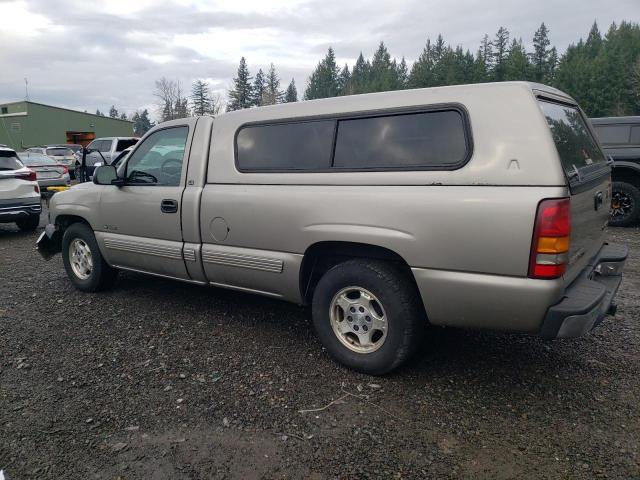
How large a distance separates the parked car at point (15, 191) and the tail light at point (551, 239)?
8880 mm

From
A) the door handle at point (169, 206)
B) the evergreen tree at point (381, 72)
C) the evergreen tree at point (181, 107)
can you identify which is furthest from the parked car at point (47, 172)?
the evergreen tree at point (381, 72)

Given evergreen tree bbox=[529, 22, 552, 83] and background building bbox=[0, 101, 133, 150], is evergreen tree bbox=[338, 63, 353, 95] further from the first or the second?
background building bbox=[0, 101, 133, 150]

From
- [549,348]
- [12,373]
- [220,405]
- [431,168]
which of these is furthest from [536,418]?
[12,373]

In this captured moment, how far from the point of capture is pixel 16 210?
27.6 feet

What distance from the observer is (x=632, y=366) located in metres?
3.34

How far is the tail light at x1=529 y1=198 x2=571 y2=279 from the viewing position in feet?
8.08

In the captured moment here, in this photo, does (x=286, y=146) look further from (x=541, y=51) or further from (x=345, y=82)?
(x=345, y=82)

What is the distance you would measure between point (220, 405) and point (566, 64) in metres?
71.5

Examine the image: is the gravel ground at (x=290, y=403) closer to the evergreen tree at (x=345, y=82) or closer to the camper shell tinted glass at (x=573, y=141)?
the camper shell tinted glass at (x=573, y=141)

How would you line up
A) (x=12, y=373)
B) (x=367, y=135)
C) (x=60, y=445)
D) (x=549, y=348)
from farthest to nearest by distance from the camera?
(x=549, y=348), (x=12, y=373), (x=367, y=135), (x=60, y=445)

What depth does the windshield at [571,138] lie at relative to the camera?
9.04 feet

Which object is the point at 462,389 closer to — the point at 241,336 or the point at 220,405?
the point at 220,405

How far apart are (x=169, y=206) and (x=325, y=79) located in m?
101

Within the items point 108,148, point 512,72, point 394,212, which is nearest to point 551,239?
point 394,212
